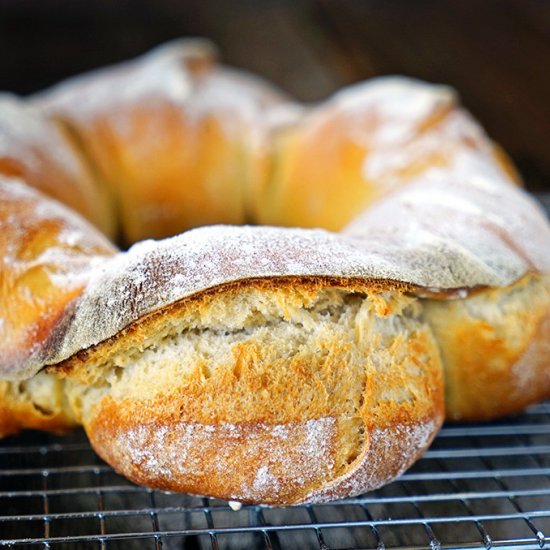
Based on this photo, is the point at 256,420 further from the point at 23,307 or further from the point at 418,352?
the point at 23,307

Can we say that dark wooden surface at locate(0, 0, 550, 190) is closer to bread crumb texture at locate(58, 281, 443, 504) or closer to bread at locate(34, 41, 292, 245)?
bread at locate(34, 41, 292, 245)

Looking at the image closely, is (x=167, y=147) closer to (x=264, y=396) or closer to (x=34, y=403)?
(x=34, y=403)

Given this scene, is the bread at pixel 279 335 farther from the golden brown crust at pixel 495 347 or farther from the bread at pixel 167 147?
the bread at pixel 167 147

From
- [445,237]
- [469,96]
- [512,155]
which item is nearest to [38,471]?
[445,237]

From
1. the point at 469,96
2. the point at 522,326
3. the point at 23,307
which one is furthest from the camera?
the point at 469,96

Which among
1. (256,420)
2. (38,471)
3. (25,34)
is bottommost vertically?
(25,34)

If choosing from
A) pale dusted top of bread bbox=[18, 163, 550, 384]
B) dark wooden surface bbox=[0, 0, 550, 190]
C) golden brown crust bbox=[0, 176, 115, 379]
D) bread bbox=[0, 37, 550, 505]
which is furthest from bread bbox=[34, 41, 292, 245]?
dark wooden surface bbox=[0, 0, 550, 190]

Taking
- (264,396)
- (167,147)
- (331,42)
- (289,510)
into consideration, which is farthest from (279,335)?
(331,42)
